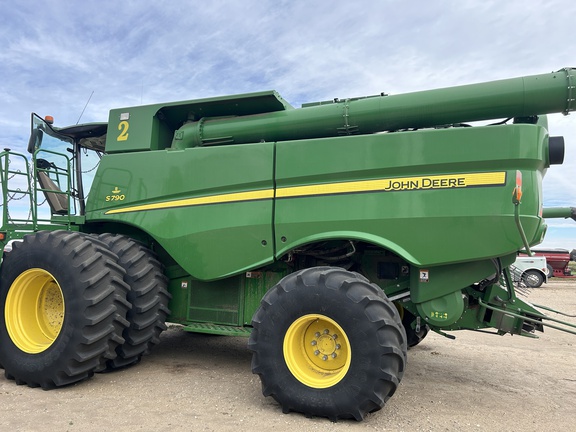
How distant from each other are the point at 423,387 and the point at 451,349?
220 centimetres

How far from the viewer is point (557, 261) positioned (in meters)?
24.5

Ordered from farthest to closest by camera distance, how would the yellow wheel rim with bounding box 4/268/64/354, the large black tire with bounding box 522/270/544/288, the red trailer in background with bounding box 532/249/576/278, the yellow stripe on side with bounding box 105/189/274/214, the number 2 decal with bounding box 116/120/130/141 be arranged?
the red trailer in background with bounding box 532/249/576/278 < the large black tire with bounding box 522/270/544/288 < the number 2 decal with bounding box 116/120/130/141 < the yellow wheel rim with bounding box 4/268/64/354 < the yellow stripe on side with bounding box 105/189/274/214

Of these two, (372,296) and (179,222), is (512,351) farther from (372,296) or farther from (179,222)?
(179,222)

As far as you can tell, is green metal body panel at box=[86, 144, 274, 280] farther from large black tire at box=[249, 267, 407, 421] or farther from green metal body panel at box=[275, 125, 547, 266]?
large black tire at box=[249, 267, 407, 421]

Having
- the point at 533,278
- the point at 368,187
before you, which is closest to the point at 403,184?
the point at 368,187

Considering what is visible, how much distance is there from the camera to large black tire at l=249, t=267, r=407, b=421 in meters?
3.57

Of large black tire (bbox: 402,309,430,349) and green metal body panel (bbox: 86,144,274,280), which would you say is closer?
green metal body panel (bbox: 86,144,274,280)

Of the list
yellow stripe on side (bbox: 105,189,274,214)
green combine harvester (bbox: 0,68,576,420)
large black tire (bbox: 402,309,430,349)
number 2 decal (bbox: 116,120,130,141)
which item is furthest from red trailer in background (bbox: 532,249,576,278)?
number 2 decal (bbox: 116,120,130,141)

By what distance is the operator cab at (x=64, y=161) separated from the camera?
5949 millimetres

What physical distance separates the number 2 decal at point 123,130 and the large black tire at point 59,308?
136cm

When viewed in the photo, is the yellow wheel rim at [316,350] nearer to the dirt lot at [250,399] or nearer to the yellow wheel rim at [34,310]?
the dirt lot at [250,399]

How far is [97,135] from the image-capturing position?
6.15m

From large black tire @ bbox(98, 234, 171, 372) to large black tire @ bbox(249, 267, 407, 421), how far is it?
4.98 feet

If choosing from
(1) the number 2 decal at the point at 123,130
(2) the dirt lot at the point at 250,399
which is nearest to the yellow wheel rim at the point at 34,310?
(2) the dirt lot at the point at 250,399
